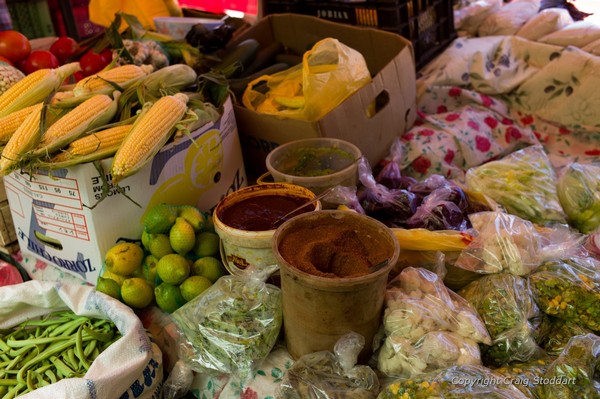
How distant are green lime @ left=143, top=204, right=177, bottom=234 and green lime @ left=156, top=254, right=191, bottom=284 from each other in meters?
0.10

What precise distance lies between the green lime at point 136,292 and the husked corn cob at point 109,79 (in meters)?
0.68

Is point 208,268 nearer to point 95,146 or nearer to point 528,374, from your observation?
point 95,146

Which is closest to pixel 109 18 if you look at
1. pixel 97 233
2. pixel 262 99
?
pixel 262 99

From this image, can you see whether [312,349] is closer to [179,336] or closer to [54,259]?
[179,336]

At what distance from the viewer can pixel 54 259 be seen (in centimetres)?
179

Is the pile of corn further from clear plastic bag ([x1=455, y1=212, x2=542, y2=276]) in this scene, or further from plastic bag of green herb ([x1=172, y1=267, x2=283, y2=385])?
clear plastic bag ([x1=455, y1=212, x2=542, y2=276])

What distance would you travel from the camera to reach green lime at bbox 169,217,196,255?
1530mm

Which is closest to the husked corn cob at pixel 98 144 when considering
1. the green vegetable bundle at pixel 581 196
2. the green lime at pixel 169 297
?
the green lime at pixel 169 297

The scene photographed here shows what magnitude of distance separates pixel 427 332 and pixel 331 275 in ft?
0.90

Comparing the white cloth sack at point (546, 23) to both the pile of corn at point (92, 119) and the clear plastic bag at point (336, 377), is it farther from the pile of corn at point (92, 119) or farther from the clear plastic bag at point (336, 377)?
the clear plastic bag at point (336, 377)

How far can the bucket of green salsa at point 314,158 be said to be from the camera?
1776 millimetres

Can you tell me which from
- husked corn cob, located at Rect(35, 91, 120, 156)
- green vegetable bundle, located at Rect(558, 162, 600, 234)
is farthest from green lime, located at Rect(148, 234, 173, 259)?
green vegetable bundle, located at Rect(558, 162, 600, 234)

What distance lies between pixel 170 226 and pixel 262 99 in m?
0.85

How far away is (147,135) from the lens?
1529 millimetres
